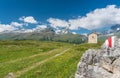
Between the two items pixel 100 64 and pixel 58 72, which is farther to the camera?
pixel 58 72

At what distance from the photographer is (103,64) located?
74.9ft

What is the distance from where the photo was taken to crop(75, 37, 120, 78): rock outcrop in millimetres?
22062

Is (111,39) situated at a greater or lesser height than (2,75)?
greater

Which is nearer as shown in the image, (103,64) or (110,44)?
(103,64)

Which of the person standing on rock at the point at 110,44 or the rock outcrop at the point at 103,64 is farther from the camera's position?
the person standing on rock at the point at 110,44

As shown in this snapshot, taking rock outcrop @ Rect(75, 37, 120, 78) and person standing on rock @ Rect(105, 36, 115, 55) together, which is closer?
rock outcrop @ Rect(75, 37, 120, 78)

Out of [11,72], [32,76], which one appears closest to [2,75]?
[11,72]

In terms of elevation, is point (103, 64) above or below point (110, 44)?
below

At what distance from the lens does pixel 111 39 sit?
2305cm

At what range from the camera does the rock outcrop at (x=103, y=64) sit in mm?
22062

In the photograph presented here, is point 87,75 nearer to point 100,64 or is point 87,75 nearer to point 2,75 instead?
point 100,64

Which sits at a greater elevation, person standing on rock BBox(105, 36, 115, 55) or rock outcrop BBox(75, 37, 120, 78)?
person standing on rock BBox(105, 36, 115, 55)

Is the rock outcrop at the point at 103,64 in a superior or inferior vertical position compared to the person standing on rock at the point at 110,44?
inferior

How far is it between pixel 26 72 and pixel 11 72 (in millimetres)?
2824
